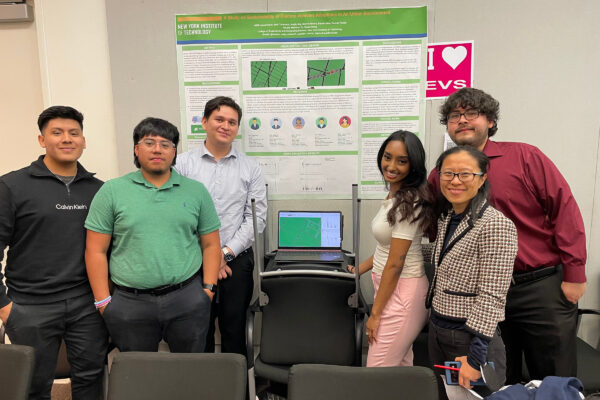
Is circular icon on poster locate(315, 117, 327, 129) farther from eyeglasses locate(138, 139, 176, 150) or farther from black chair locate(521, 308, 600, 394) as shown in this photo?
black chair locate(521, 308, 600, 394)

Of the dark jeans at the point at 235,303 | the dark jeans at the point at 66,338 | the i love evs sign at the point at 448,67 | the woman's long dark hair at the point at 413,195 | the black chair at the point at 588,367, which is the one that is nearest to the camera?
the woman's long dark hair at the point at 413,195

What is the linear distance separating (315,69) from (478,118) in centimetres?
111

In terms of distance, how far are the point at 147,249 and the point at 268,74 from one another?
1.34 meters

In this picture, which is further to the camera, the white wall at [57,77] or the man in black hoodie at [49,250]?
the white wall at [57,77]

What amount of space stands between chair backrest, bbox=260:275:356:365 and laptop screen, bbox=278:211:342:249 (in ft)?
1.47

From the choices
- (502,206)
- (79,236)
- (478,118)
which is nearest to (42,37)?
(79,236)

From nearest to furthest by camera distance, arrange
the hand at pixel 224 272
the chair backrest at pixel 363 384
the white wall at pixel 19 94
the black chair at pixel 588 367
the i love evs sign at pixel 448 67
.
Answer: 1. the chair backrest at pixel 363 384
2. the black chair at pixel 588 367
3. the hand at pixel 224 272
4. the i love evs sign at pixel 448 67
5. the white wall at pixel 19 94

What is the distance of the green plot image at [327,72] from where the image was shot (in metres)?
2.25

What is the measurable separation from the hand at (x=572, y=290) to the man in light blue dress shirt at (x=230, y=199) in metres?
1.51

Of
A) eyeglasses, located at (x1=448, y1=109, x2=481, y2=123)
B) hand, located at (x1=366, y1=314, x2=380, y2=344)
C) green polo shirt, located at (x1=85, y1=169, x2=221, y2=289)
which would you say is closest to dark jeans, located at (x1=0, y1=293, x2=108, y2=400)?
green polo shirt, located at (x1=85, y1=169, x2=221, y2=289)

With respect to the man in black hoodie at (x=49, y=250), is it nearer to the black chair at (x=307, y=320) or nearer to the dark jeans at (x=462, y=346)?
the black chair at (x=307, y=320)

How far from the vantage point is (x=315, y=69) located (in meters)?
2.26

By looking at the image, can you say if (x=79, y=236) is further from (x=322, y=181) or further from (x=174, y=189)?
(x=322, y=181)

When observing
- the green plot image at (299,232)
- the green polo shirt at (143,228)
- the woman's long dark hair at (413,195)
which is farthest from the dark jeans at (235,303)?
the woman's long dark hair at (413,195)
